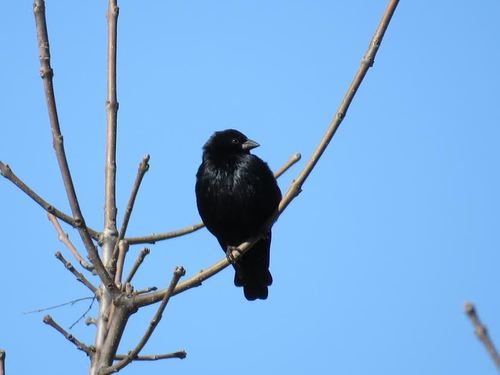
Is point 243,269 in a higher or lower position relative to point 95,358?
higher

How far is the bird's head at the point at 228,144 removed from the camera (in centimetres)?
629

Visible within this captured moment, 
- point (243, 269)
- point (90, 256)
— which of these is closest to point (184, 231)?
point (90, 256)

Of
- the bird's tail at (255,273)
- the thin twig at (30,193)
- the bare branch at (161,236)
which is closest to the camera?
the thin twig at (30,193)

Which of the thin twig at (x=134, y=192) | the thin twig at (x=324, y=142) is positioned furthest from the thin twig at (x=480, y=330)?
the thin twig at (x=134, y=192)

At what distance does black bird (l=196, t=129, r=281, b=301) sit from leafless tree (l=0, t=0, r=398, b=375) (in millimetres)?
2314

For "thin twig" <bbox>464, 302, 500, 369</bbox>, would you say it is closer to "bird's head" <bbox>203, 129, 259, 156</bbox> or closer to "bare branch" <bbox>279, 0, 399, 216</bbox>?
"bare branch" <bbox>279, 0, 399, 216</bbox>

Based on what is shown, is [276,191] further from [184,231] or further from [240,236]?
[184,231]

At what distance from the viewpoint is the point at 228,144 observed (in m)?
6.38

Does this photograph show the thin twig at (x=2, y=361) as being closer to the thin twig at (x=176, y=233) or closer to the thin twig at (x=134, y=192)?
the thin twig at (x=134, y=192)

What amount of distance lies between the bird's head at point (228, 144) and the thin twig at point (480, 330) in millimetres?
5390

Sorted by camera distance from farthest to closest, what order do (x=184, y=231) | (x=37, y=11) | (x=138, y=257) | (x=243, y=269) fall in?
(x=243, y=269) < (x=184, y=231) < (x=138, y=257) < (x=37, y=11)

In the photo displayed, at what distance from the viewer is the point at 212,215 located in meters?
5.80

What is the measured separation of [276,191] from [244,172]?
327 millimetres

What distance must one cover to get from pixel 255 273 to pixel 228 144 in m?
1.25
